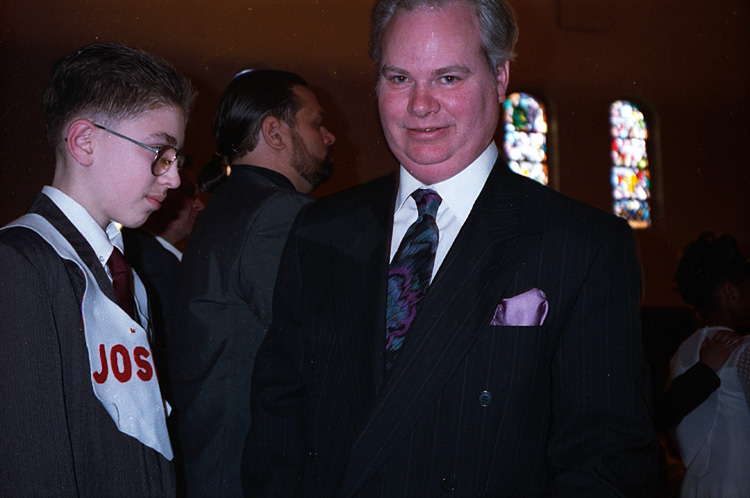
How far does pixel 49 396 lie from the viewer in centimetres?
116

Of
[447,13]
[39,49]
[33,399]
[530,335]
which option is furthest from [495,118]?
[39,49]

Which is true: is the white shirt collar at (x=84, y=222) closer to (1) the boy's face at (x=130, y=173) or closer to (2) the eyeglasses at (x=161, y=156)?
(1) the boy's face at (x=130, y=173)

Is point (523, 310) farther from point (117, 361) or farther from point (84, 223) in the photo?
point (84, 223)

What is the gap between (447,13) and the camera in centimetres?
134

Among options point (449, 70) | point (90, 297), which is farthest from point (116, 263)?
point (449, 70)

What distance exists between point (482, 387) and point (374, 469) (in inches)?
8.9

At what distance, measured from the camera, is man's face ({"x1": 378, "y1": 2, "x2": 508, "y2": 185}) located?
4.34 feet

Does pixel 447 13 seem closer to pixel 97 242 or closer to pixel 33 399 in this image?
pixel 97 242

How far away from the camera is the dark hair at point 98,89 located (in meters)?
1.45

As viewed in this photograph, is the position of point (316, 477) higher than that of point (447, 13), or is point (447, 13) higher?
point (447, 13)

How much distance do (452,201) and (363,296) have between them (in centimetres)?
25

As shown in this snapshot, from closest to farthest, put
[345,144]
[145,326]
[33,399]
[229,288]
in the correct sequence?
[33,399] → [145,326] → [229,288] → [345,144]

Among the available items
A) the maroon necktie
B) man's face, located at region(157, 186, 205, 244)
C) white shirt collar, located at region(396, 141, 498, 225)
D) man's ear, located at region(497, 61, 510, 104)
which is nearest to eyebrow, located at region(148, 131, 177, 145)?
the maroon necktie

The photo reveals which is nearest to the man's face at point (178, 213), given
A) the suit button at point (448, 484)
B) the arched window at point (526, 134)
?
the suit button at point (448, 484)
